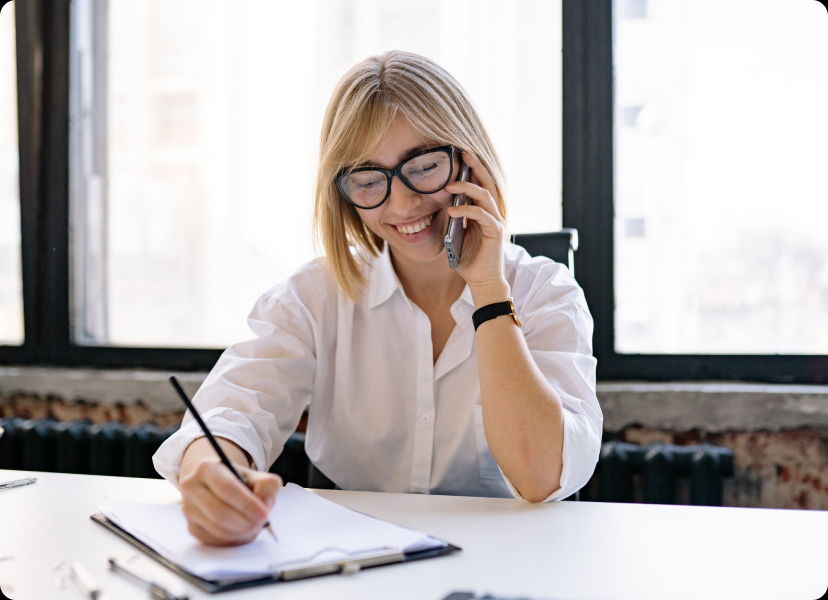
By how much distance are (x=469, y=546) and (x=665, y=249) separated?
141 cm

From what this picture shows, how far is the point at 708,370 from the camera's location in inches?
81.8

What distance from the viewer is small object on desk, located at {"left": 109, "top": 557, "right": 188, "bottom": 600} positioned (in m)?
0.77

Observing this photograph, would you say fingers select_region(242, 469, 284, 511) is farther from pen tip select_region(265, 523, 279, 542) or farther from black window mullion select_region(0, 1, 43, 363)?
black window mullion select_region(0, 1, 43, 363)

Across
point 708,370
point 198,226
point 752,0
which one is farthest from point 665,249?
point 198,226

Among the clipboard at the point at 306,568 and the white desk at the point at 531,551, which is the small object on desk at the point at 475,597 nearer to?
the white desk at the point at 531,551

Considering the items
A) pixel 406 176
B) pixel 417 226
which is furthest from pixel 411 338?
pixel 406 176

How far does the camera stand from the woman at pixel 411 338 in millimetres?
1250

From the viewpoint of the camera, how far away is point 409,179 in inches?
54.6

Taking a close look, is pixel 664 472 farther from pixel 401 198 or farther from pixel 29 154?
pixel 29 154

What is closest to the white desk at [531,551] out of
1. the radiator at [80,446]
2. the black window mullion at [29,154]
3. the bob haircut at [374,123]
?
the bob haircut at [374,123]

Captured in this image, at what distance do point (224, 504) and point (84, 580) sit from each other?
16 centimetres

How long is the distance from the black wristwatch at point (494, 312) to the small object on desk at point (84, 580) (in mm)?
703

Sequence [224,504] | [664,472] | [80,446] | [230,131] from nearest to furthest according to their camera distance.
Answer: [224,504]
[664,472]
[80,446]
[230,131]

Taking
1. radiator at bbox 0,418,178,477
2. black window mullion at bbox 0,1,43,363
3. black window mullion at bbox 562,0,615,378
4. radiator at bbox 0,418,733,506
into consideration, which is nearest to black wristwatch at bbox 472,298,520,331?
radiator at bbox 0,418,733,506
